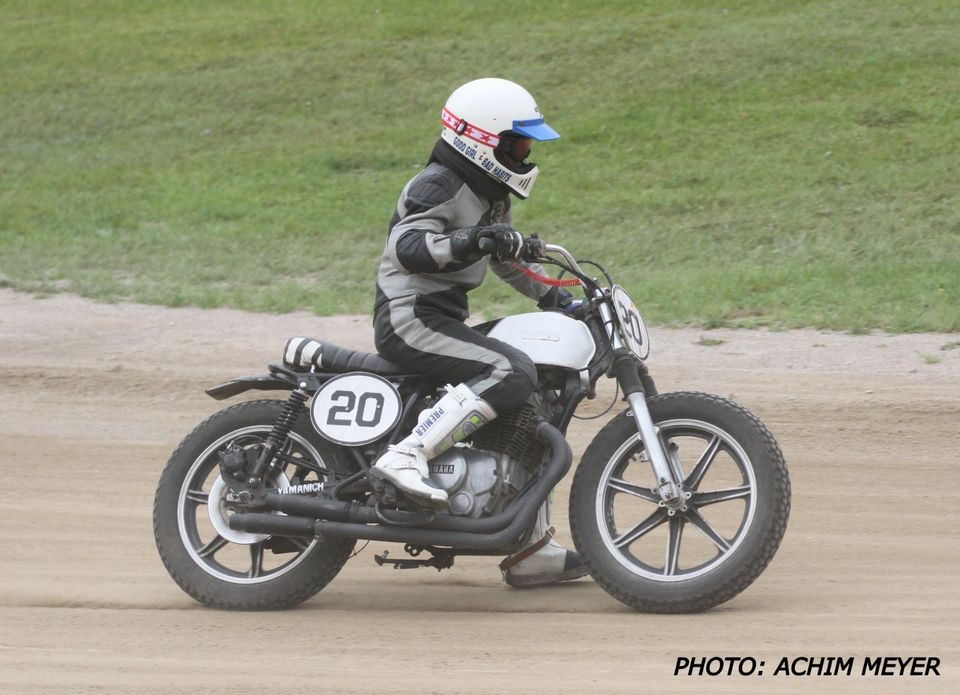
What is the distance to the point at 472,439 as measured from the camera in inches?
230

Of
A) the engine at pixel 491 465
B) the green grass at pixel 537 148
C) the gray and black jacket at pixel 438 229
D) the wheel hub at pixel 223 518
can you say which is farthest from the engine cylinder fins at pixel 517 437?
the green grass at pixel 537 148

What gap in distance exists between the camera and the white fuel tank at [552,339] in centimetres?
574

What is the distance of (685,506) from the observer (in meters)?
5.66

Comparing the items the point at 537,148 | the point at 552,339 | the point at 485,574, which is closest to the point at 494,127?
the point at 552,339

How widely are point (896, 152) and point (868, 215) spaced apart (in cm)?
274

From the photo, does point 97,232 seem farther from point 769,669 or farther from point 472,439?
point 769,669

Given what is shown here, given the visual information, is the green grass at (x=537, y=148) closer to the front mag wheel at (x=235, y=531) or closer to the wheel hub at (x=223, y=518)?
the front mag wheel at (x=235, y=531)

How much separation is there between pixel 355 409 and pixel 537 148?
555 inches

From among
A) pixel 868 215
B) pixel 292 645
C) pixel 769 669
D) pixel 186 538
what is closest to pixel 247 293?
pixel 868 215

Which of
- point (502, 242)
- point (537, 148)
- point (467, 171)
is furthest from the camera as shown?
point (537, 148)

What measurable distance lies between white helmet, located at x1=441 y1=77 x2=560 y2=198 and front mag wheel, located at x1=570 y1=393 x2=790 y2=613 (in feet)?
3.49

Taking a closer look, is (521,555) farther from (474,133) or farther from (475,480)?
(474,133)

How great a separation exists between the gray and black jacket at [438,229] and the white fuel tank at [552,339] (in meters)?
0.25

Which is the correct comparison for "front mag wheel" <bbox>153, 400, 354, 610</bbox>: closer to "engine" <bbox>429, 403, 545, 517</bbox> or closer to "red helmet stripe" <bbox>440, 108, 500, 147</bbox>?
"engine" <bbox>429, 403, 545, 517</bbox>
